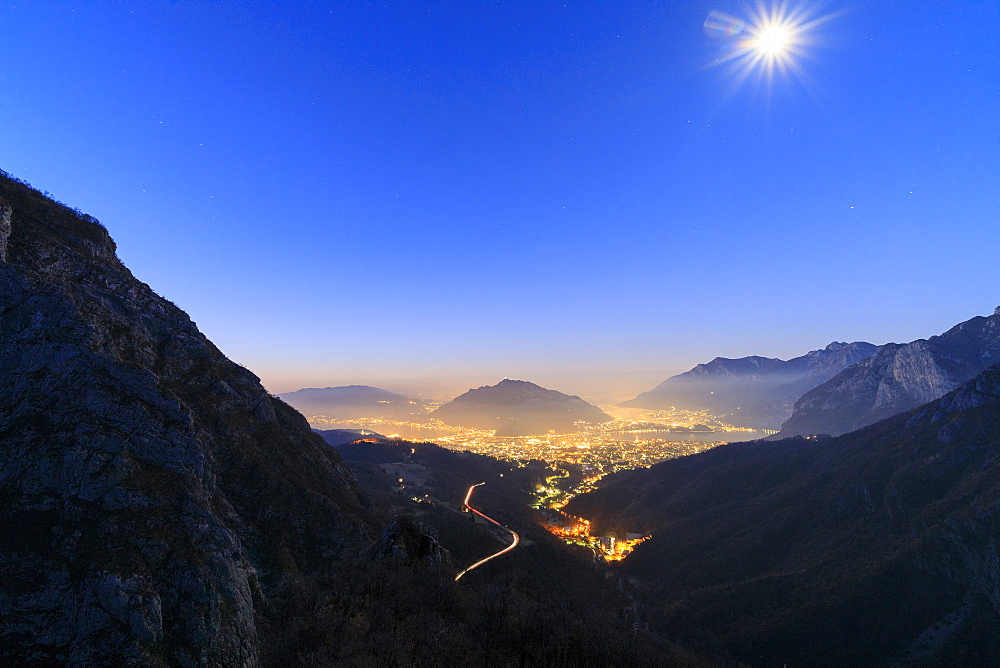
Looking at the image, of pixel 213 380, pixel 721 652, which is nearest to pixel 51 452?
pixel 213 380

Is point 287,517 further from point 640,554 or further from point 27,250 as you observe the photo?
point 640,554

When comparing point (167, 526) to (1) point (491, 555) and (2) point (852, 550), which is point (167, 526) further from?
(2) point (852, 550)

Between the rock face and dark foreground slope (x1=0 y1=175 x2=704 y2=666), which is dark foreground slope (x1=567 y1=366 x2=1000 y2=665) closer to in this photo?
dark foreground slope (x1=0 y1=175 x2=704 y2=666)

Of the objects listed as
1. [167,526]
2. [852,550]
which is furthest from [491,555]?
[852,550]

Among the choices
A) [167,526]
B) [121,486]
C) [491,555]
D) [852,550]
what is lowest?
[491,555]

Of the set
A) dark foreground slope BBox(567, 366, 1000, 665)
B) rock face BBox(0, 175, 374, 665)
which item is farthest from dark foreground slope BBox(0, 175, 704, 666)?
dark foreground slope BBox(567, 366, 1000, 665)

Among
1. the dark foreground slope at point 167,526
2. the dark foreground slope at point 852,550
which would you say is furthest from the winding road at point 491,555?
the dark foreground slope at point 852,550
